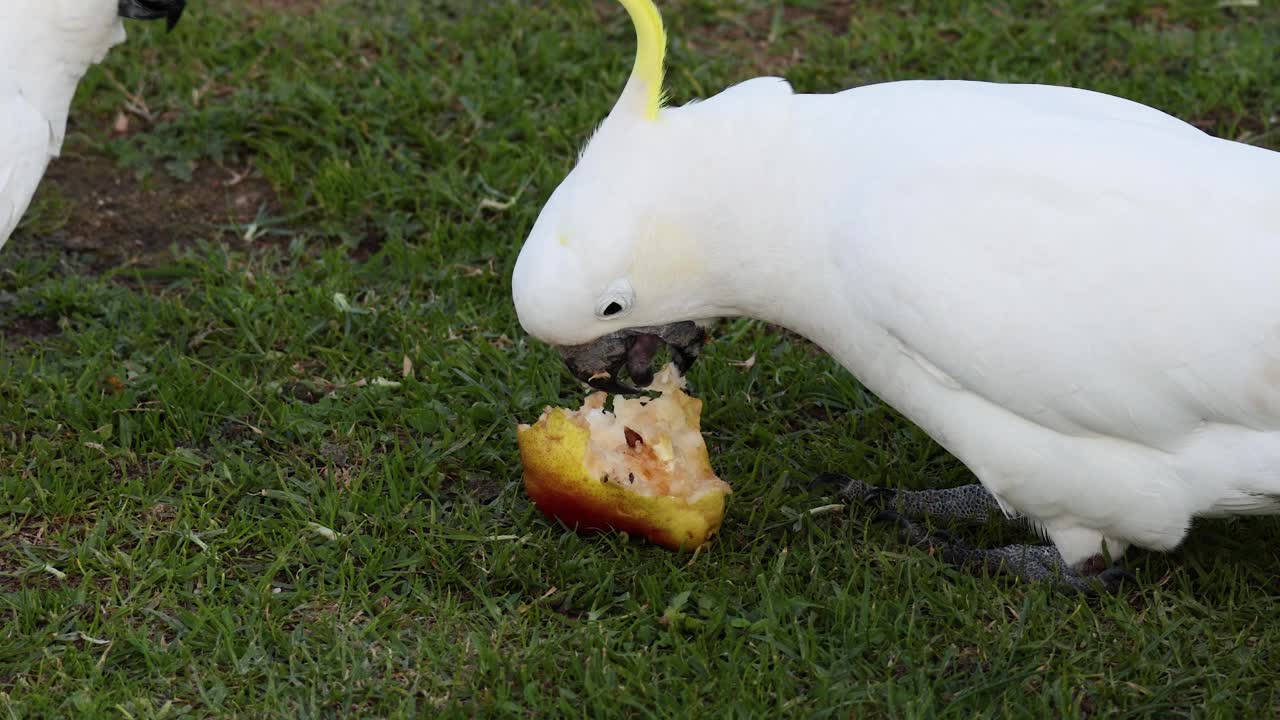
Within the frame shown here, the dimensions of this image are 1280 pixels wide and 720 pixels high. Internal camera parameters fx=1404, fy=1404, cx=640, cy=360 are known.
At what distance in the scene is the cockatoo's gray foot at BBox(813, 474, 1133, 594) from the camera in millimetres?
2809

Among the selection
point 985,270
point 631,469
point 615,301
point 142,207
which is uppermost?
point 985,270

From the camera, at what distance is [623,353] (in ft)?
9.04

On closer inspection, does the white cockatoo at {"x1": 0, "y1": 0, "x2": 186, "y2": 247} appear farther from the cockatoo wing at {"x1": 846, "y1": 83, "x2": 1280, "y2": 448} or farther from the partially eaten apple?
the cockatoo wing at {"x1": 846, "y1": 83, "x2": 1280, "y2": 448}

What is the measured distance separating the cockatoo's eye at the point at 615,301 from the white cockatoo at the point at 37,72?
144 centimetres

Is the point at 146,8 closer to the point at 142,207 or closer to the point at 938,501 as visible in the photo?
the point at 142,207

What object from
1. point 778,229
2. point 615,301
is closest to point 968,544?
point 778,229

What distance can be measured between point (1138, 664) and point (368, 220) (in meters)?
2.45

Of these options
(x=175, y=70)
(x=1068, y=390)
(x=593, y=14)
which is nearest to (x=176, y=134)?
(x=175, y=70)

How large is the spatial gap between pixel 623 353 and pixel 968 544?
0.89 metres

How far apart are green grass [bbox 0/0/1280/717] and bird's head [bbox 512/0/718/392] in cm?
56

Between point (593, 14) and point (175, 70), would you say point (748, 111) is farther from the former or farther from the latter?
point (175, 70)

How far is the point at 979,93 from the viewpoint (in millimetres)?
2768

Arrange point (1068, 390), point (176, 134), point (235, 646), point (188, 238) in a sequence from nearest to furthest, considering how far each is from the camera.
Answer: point (1068, 390) < point (235, 646) < point (188, 238) < point (176, 134)

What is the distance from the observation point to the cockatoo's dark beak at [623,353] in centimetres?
274
